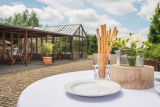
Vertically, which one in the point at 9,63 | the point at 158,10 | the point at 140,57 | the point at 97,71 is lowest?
the point at 9,63

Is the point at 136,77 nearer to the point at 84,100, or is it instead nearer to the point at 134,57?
the point at 134,57

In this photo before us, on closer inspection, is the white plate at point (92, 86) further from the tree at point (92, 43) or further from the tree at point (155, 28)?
the tree at point (92, 43)

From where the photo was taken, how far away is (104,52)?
4.17 ft

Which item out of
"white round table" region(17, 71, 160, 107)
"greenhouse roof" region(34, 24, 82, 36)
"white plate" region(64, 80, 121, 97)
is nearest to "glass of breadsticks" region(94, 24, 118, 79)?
"white plate" region(64, 80, 121, 97)

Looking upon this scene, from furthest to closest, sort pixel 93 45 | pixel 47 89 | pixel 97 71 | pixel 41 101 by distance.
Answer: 1. pixel 93 45
2. pixel 97 71
3. pixel 47 89
4. pixel 41 101

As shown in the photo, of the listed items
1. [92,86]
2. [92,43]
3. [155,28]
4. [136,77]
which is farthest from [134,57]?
[92,43]

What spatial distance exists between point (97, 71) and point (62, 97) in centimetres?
49

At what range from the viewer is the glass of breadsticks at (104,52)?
1218 mm

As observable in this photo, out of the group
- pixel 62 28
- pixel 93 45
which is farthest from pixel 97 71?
pixel 93 45

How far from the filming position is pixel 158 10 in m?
6.86

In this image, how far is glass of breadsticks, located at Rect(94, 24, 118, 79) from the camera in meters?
1.22

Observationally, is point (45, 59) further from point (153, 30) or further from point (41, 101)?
point (41, 101)

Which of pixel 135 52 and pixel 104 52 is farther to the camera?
pixel 104 52

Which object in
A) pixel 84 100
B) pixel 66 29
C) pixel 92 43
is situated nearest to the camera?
pixel 84 100
